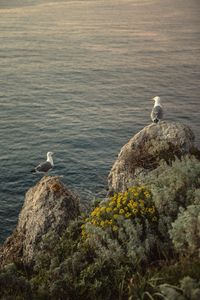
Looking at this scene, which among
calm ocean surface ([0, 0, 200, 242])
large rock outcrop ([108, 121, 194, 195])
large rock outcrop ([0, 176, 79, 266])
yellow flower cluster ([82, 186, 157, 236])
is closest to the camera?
yellow flower cluster ([82, 186, 157, 236])

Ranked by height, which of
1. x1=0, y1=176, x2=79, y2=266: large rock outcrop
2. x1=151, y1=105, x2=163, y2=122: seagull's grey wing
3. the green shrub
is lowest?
x1=0, y1=176, x2=79, y2=266: large rock outcrop

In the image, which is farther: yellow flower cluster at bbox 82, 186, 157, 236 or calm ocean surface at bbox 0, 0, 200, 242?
calm ocean surface at bbox 0, 0, 200, 242

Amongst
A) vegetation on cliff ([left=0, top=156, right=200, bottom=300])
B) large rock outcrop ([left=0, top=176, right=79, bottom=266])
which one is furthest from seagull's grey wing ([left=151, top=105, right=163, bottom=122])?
vegetation on cliff ([left=0, top=156, right=200, bottom=300])

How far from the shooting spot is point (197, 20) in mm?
89750

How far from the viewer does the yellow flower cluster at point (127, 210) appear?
35.8ft

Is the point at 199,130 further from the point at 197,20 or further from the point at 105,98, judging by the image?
the point at 197,20

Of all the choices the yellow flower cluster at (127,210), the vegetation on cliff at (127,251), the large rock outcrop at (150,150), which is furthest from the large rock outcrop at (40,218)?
the large rock outcrop at (150,150)

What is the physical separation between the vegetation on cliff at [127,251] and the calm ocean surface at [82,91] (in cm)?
1049

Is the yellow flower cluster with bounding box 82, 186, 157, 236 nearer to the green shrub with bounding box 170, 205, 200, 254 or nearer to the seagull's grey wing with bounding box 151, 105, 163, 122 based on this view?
the green shrub with bounding box 170, 205, 200, 254

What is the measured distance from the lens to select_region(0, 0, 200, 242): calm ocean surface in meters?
28.4

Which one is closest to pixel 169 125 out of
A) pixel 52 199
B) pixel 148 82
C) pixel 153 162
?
pixel 153 162

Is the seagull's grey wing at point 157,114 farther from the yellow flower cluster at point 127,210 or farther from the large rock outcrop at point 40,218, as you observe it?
the yellow flower cluster at point 127,210

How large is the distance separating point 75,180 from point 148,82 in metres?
23.8

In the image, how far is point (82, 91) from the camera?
44.2m
